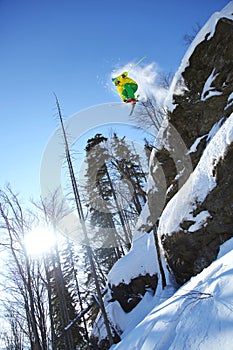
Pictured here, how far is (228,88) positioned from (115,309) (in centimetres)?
1179

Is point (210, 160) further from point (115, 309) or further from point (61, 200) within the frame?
point (61, 200)

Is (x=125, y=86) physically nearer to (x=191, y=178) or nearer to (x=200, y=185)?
(x=191, y=178)

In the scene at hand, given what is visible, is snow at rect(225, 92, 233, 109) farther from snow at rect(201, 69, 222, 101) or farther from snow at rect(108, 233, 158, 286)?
snow at rect(108, 233, 158, 286)

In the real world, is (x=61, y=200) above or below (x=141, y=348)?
above

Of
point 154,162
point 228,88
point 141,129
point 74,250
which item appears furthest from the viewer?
point 74,250

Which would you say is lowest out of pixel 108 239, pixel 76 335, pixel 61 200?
pixel 76 335

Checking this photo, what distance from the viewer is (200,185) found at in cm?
729

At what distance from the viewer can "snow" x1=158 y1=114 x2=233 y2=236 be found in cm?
651

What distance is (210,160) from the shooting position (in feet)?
22.6

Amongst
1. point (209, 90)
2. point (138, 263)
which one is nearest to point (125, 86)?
point (209, 90)

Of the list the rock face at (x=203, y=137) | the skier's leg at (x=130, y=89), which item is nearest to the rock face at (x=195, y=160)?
the rock face at (x=203, y=137)

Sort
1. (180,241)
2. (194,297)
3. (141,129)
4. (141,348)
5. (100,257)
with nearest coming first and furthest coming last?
(194,297), (141,348), (180,241), (141,129), (100,257)

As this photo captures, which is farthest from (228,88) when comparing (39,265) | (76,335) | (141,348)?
(76,335)

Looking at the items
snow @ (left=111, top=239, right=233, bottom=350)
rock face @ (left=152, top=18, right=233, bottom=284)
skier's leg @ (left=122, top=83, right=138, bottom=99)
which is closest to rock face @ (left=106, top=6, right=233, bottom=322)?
rock face @ (left=152, top=18, right=233, bottom=284)
